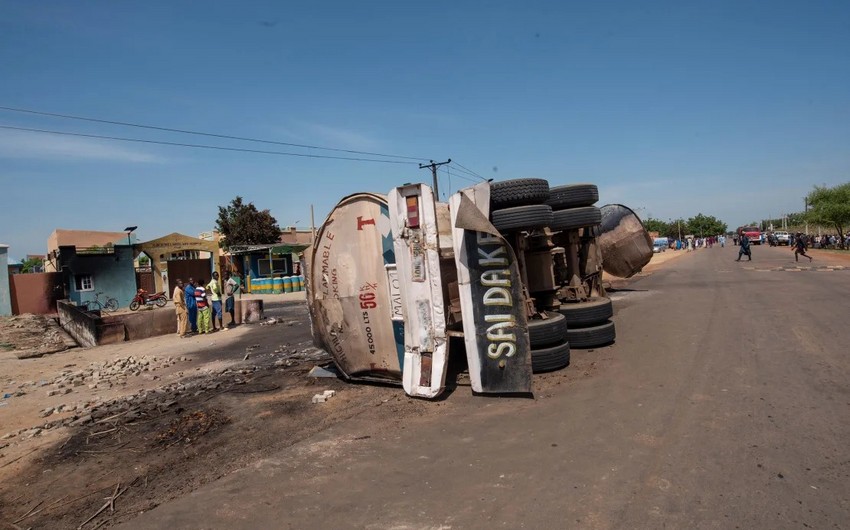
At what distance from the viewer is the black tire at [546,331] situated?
665 cm

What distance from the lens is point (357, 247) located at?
6773 mm

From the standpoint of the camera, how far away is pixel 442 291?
636cm

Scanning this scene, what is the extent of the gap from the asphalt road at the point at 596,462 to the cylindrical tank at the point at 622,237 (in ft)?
28.0

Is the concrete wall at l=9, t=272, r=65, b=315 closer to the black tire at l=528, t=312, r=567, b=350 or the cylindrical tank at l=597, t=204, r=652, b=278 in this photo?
the cylindrical tank at l=597, t=204, r=652, b=278

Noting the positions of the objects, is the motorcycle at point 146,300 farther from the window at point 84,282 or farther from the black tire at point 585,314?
the black tire at point 585,314

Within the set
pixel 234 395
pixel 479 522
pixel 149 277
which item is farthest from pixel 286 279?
pixel 479 522

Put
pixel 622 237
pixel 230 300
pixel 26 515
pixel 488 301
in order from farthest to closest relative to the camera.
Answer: pixel 230 300 → pixel 622 237 → pixel 488 301 → pixel 26 515

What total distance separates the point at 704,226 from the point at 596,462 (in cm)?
13973

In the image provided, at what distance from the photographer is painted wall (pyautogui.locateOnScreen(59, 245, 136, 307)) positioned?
2520 cm

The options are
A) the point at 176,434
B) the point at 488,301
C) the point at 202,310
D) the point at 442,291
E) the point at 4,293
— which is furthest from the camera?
the point at 4,293

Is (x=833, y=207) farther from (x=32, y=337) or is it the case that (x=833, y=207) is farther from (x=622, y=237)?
(x=32, y=337)

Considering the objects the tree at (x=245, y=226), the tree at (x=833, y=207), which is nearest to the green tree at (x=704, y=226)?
the tree at (x=833, y=207)

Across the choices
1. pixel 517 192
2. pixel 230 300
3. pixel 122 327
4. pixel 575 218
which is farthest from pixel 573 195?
pixel 122 327

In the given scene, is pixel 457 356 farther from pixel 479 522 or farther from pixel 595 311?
pixel 479 522
